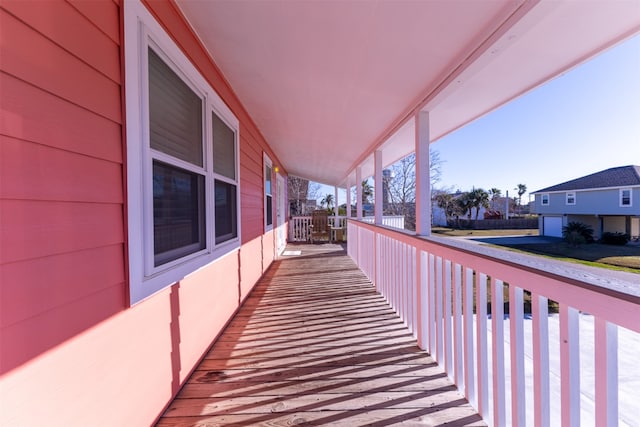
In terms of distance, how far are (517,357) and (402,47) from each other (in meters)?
1.88

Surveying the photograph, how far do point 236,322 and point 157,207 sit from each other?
1.65 metres

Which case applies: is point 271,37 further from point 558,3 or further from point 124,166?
point 558,3

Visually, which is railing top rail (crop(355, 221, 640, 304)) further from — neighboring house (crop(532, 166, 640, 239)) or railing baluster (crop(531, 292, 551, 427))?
neighboring house (crop(532, 166, 640, 239))

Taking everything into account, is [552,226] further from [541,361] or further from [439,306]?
[541,361]

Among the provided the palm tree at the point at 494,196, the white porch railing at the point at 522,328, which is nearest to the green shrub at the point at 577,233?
the white porch railing at the point at 522,328

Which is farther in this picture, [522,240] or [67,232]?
[522,240]

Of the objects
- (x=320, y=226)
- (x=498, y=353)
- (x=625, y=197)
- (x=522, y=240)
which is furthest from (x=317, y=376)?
(x=320, y=226)

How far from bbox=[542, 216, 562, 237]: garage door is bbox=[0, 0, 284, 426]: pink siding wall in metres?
2.96

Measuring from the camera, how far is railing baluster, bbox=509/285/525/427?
1276 mm

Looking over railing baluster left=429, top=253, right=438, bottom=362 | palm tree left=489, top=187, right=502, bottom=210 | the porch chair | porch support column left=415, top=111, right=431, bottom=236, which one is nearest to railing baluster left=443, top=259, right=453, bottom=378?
railing baluster left=429, top=253, right=438, bottom=362

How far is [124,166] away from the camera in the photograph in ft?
3.97

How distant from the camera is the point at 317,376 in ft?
6.12

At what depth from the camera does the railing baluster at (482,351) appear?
4.91 feet

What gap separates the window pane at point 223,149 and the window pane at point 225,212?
139 mm
